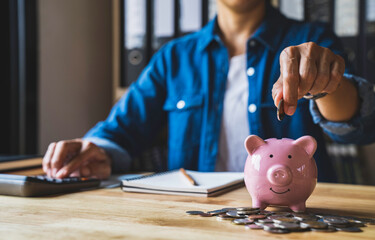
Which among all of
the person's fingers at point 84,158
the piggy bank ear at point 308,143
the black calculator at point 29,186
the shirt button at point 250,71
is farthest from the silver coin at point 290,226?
the shirt button at point 250,71

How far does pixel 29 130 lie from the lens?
150 cm

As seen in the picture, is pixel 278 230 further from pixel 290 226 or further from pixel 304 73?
pixel 304 73

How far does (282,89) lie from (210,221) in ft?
0.67

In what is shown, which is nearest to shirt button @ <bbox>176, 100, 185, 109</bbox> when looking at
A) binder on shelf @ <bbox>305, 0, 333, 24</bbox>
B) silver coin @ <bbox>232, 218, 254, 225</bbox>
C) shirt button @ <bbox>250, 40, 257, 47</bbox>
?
shirt button @ <bbox>250, 40, 257, 47</bbox>

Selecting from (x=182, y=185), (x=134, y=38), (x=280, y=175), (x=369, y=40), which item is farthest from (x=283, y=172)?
(x=134, y=38)

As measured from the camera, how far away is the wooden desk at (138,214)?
0.43 metres

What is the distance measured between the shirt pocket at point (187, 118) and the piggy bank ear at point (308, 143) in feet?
2.17

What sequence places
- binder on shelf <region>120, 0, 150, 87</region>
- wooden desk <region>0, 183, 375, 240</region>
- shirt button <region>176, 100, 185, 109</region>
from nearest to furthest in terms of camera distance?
wooden desk <region>0, 183, 375, 240</region>, shirt button <region>176, 100, 185, 109</region>, binder on shelf <region>120, 0, 150, 87</region>

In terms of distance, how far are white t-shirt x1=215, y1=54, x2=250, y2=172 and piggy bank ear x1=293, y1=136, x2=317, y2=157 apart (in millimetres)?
586

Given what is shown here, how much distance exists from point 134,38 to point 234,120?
0.74 metres

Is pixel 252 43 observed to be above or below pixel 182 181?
above

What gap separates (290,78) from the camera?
54 cm

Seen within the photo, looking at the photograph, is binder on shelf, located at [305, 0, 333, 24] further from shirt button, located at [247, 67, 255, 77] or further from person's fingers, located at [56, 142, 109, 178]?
person's fingers, located at [56, 142, 109, 178]

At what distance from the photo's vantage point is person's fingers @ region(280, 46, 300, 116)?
53 cm
